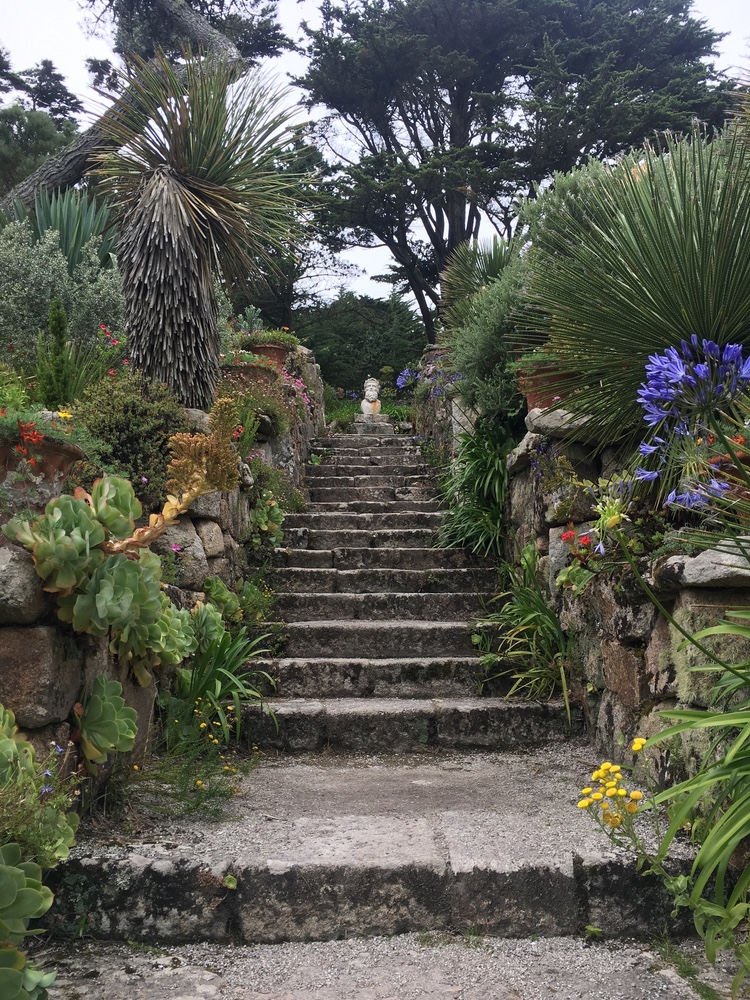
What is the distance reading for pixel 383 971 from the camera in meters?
1.96

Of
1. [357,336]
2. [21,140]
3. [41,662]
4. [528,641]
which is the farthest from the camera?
[357,336]

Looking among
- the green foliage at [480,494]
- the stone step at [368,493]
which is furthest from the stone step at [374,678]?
the stone step at [368,493]

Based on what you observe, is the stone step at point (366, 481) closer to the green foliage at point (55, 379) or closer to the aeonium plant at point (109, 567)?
the green foliage at point (55, 379)

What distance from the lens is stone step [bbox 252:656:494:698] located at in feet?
12.6

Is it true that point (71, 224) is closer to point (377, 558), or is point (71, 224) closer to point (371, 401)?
point (377, 558)

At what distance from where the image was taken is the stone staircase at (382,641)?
346 cm

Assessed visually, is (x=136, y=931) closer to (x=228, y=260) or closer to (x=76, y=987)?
(x=76, y=987)

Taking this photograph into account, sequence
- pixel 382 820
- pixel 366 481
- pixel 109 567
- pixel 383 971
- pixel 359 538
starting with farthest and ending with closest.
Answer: pixel 366 481, pixel 359 538, pixel 382 820, pixel 109 567, pixel 383 971

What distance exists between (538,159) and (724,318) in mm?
12873

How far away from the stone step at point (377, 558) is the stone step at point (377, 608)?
1.85ft

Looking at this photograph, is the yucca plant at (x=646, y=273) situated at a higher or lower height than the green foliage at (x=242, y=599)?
higher

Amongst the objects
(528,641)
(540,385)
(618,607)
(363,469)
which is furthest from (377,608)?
(363,469)

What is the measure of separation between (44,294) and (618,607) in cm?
579

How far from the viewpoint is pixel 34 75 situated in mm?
17281
